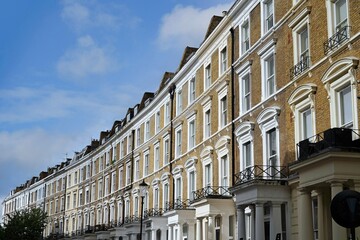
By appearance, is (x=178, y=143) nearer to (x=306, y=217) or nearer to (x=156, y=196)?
(x=156, y=196)

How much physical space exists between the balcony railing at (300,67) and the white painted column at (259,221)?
4.85 m

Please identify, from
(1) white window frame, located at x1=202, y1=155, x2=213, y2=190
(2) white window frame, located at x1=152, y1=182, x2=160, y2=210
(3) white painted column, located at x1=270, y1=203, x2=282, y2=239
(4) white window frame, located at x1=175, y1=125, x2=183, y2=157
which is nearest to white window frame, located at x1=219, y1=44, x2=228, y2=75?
(1) white window frame, located at x1=202, y1=155, x2=213, y2=190

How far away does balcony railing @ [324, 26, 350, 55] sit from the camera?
16.9 m

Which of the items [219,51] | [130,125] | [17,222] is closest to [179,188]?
[219,51]

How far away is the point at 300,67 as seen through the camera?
19750 mm

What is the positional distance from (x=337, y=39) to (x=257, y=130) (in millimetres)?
6800

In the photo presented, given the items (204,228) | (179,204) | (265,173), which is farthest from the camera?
(179,204)

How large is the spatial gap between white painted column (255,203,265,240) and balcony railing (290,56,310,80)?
485 cm

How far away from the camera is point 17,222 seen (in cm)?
6347

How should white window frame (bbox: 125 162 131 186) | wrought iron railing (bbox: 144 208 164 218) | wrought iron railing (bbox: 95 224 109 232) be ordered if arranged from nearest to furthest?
wrought iron railing (bbox: 144 208 164 218) < white window frame (bbox: 125 162 131 186) < wrought iron railing (bbox: 95 224 109 232)

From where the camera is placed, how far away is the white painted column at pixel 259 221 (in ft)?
63.7

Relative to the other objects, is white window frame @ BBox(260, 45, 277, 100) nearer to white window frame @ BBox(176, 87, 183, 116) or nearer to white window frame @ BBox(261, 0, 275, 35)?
white window frame @ BBox(261, 0, 275, 35)

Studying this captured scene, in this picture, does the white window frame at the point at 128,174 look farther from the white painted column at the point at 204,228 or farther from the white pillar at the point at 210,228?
the white pillar at the point at 210,228

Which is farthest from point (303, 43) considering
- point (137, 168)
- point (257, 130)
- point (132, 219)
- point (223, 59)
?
point (137, 168)
